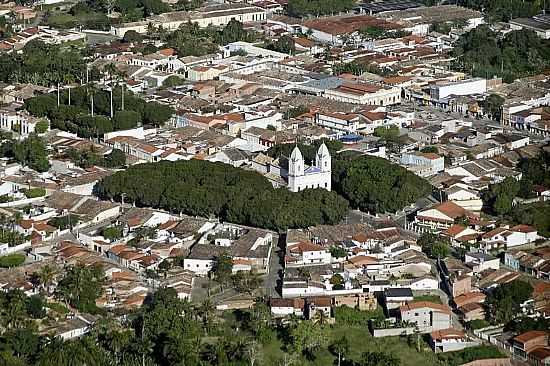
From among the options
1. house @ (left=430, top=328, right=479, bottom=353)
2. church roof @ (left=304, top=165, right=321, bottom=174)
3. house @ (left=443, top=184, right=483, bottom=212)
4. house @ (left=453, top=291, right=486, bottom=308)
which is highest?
church roof @ (left=304, top=165, right=321, bottom=174)

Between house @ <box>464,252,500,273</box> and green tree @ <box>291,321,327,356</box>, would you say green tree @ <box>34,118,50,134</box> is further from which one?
green tree @ <box>291,321,327,356</box>

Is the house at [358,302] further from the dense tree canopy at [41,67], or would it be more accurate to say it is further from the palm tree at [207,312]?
the dense tree canopy at [41,67]

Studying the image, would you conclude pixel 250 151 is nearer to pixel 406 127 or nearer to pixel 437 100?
pixel 406 127

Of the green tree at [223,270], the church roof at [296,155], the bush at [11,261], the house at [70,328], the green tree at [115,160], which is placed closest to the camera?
the house at [70,328]

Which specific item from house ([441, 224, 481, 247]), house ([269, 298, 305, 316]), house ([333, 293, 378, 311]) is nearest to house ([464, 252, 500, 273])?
house ([441, 224, 481, 247])

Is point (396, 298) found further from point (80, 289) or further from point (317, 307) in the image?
point (80, 289)

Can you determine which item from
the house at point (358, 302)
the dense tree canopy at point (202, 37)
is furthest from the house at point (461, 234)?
the dense tree canopy at point (202, 37)
